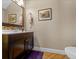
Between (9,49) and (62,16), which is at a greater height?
(62,16)

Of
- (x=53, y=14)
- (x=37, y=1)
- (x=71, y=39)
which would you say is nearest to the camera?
(x=71, y=39)

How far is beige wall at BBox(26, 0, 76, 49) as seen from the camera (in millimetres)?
3023

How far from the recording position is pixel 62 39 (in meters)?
3.14

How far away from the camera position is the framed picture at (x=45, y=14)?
11.0 ft

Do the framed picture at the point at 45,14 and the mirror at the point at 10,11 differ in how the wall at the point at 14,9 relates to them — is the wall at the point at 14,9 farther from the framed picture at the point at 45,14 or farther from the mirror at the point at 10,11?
the framed picture at the point at 45,14

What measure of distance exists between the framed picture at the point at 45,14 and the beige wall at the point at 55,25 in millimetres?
116

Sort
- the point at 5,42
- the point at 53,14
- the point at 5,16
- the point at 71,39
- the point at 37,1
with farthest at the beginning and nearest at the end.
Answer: the point at 37,1
the point at 53,14
the point at 71,39
the point at 5,16
the point at 5,42

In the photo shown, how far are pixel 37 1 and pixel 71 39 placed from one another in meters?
1.97

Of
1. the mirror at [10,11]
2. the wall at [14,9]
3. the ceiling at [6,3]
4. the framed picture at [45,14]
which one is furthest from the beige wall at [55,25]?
the ceiling at [6,3]

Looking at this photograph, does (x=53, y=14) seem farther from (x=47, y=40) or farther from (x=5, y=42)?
(x=5, y=42)

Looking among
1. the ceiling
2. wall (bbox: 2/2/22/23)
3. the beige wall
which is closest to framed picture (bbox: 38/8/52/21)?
the beige wall

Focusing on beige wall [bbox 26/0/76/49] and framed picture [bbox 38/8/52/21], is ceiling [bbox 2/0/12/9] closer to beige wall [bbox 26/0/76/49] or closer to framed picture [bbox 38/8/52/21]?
beige wall [bbox 26/0/76/49]

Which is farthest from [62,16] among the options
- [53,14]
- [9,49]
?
[9,49]

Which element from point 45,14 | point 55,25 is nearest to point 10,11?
point 45,14
